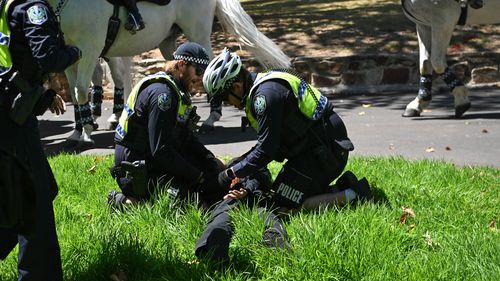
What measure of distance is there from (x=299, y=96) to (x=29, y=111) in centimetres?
193

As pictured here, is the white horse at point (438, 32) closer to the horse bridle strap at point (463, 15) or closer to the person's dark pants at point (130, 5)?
the horse bridle strap at point (463, 15)

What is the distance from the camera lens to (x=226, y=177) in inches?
196

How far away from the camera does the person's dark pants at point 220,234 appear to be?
13.6ft

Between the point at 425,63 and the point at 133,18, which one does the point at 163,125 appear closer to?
the point at 133,18

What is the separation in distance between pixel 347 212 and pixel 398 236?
483 mm

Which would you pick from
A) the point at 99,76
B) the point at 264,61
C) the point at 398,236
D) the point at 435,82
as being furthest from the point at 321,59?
the point at 398,236

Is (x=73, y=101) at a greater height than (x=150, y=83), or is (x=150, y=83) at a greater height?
(x=150, y=83)

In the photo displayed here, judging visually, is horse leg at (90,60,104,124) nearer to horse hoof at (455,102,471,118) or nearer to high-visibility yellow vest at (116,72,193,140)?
horse hoof at (455,102,471,118)

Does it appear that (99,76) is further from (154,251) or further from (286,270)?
(286,270)

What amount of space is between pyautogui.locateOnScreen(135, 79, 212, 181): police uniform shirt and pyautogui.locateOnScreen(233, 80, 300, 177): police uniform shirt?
1.67ft

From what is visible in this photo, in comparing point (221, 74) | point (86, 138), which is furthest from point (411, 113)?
point (221, 74)

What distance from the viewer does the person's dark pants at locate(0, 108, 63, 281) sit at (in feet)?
11.7

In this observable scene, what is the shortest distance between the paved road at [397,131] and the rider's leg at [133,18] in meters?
1.45

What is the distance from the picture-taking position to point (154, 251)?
435 cm
